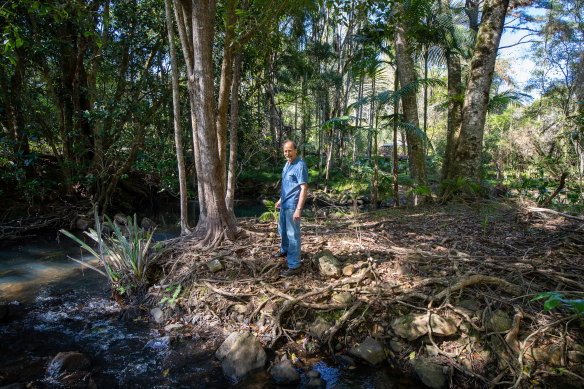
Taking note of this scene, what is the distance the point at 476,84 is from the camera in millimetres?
7227

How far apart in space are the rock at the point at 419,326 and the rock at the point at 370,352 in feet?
0.90

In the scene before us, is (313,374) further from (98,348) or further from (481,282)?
(98,348)

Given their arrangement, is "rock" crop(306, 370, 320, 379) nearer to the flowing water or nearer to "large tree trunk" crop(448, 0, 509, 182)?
the flowing water

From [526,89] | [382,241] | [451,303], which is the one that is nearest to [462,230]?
[382,241]

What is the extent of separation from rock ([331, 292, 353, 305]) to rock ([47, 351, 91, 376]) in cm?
271

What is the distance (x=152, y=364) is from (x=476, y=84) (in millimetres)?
8488

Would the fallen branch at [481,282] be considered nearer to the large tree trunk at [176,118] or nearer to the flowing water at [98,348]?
the flowing water at [98,348]

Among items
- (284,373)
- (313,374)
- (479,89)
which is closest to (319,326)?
(313,374)

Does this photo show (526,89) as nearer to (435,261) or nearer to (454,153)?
(454,153)

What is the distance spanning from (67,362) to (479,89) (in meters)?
9.03

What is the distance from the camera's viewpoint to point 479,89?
720 centimetres

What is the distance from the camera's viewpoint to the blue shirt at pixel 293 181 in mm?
4031

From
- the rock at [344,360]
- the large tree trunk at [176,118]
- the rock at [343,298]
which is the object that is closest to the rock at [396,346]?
the rock at [344,360]

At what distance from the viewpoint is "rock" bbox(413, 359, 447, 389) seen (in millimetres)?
2707
